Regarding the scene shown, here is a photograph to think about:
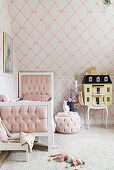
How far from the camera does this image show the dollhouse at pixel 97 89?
4785mm

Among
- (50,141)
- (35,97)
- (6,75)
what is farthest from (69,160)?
(35,97)

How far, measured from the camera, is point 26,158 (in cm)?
279

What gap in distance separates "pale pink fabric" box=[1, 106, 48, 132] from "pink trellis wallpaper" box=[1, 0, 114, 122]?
1.89 metres

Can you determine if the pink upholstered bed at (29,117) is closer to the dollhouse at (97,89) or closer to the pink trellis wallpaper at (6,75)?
the pink trellis wallpaper at (6,75)

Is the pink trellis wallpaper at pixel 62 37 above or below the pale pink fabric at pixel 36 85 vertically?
above

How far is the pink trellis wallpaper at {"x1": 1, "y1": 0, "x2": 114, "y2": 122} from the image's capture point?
4.10 metres

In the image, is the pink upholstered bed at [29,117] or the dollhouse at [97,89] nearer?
the pink upholstered bed at [29,117]

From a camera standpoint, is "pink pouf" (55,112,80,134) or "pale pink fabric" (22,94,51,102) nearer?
"pink pouf" (55,112,80,134)

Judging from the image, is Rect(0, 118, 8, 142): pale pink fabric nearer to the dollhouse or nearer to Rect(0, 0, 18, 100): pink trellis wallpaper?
Rect(0, 0, 18, 100): pink trellis wallpaper

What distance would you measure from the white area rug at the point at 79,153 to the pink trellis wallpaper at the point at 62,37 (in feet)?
4.26

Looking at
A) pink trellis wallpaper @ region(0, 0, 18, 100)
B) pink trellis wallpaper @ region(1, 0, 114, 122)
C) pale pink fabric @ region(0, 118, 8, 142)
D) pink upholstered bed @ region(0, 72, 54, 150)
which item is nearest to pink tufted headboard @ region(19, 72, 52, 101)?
pink trellis wallpaper @ region(1, 0, 114, 122)

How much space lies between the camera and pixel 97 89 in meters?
4.88

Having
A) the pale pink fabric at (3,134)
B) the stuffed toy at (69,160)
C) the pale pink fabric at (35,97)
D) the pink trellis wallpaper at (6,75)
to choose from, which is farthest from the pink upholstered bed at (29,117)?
the pale pink fabric at (35,97)

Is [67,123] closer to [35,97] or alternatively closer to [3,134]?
[35,97]
